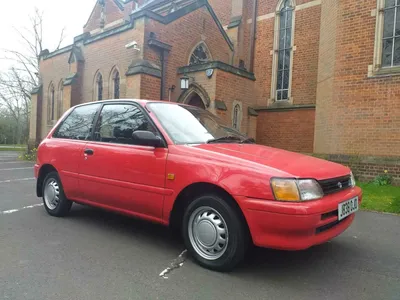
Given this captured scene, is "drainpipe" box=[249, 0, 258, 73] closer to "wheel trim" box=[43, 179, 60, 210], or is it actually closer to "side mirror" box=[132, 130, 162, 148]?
"wheel trim" box=[43, 179, 60, 210]

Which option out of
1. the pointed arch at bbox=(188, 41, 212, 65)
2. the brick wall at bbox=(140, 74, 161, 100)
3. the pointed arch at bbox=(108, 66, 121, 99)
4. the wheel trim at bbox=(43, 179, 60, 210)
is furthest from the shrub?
the wheel trim at bbox=(43, 179, 60, 210)

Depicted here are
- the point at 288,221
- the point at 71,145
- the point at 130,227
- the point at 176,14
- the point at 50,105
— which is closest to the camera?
the point at 288,221

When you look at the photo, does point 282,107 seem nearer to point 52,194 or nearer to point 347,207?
point 52,194

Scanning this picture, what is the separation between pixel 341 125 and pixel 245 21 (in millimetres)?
10217

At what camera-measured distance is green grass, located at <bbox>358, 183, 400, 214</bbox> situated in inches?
241

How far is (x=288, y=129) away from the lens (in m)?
14.9

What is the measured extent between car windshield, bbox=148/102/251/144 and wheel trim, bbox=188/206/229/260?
839 millimetres

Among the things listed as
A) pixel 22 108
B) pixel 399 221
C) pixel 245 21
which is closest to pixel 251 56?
pixel 245 21

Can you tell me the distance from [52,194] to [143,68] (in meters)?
8.19

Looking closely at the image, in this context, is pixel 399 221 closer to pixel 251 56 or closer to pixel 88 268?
pixel 88 268

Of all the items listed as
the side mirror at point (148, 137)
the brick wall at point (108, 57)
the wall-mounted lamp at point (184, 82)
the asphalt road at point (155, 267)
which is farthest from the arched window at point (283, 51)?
the side mirror at point (148, 137)

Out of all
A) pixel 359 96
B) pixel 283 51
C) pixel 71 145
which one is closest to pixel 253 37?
pixel 283 51

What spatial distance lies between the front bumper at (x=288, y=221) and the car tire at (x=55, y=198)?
3126mm

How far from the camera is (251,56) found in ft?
55.1
